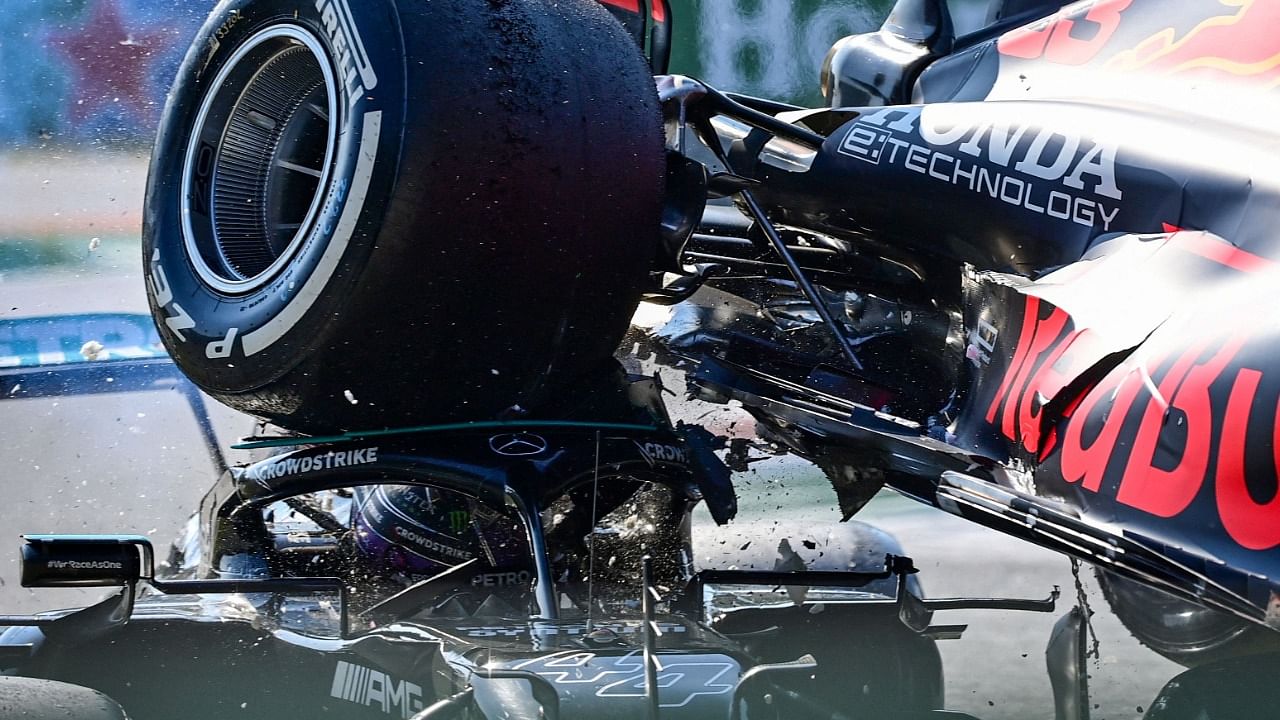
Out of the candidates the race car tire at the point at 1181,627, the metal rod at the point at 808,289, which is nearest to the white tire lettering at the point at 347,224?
the metal rod at the point at 808,289

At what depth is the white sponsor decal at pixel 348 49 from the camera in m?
2.31

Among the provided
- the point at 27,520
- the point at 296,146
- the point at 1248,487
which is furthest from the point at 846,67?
the point at 27,520

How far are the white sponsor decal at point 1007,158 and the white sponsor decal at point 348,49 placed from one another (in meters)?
1.11

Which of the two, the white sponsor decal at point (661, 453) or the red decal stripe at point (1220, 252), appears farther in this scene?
the white sponsor decal at point (661, 453)

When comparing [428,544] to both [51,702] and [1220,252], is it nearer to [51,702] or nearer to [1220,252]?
[51,702]

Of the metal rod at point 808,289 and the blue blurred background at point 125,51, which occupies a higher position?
the blue blurred background at point 125,51

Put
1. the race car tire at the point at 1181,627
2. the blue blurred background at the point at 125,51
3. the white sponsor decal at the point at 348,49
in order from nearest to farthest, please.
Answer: the white sponsor decal at the point at 348,49, the race car tire at the point at 1181,627, the blue blurred background at the point at 125,51

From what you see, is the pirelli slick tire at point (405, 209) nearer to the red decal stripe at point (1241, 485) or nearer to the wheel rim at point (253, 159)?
the wheel rim at point (253, 159)

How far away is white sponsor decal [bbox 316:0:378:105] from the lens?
7.59 feet

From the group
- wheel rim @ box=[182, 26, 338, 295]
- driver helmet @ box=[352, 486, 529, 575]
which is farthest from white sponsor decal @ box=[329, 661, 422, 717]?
wheel rim @ box=[182, 26, 338, 295]

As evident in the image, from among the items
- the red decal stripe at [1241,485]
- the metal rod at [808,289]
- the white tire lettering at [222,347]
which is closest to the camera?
the red decal stripe at [1241,485]

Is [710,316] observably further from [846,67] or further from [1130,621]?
[1130,621]

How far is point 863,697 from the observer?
7.86 feet

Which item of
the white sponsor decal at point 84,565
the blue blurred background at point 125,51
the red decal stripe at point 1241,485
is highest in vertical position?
the blue blurred background at point 125,51
